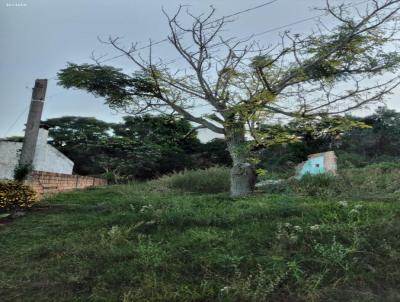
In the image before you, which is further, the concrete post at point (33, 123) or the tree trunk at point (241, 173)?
the concrete post at point (33, 123)

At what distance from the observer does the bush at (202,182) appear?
34.5 feet

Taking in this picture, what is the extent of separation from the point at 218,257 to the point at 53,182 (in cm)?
790

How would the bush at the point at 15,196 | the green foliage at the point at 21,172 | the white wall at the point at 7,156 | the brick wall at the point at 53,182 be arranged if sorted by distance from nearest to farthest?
1. the bush at the point at 15,196
2. the green foliage at the point at 21,172
3. the brick wall at the point at 53,182
4. the white wall at the point at 7,156

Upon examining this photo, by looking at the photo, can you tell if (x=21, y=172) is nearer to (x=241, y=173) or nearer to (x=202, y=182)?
(x=241, y=173)

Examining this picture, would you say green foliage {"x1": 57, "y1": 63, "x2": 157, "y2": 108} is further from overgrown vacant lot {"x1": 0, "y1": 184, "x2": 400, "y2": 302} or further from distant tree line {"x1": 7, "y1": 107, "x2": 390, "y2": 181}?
distant tree line {"x1": 7, "y1": 107, "x2": 390, "y2": 181}

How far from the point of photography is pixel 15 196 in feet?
22.2

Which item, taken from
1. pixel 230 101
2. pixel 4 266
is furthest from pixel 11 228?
pixel 230 101

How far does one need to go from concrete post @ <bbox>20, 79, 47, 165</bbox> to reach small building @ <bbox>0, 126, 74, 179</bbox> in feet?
24.5

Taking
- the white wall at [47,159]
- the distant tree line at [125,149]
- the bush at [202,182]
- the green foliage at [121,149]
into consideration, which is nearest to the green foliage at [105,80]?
the bush at [202,182]

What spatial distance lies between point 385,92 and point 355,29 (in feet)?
4.24

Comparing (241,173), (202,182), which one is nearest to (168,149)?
(202,182)

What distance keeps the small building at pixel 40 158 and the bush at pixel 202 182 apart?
7.21 m

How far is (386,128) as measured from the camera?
77.0 feet

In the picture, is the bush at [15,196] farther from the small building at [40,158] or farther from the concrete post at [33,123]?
the small building at [40,158]
